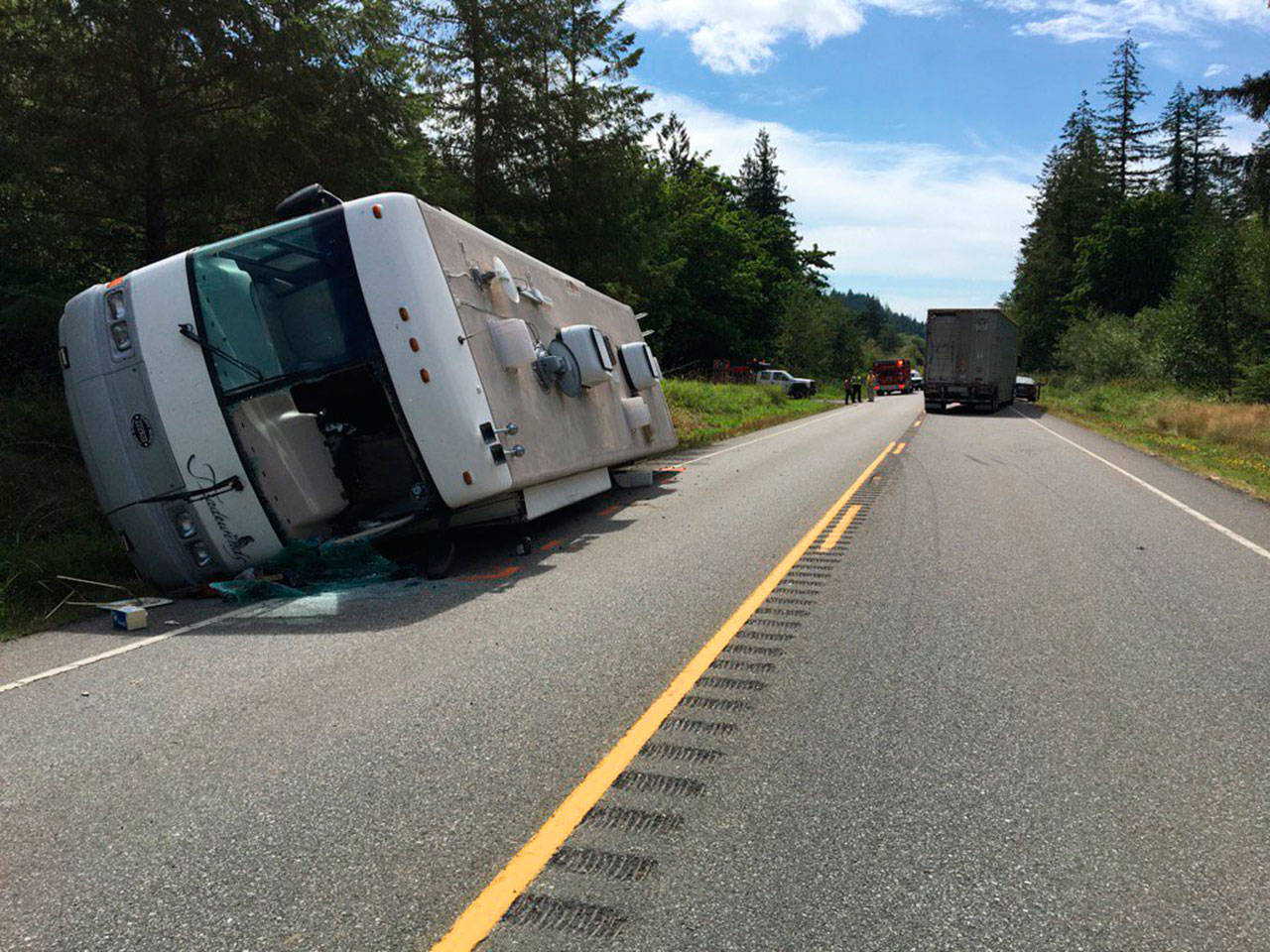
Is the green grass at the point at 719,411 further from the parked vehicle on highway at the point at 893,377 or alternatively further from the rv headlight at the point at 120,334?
the parked vehicle on highway at the point at 893,377

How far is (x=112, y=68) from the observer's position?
33.0 ft

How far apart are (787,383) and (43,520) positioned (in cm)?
4057

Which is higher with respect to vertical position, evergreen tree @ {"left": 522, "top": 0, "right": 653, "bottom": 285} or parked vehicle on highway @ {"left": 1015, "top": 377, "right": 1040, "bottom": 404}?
evergreen tree @ {"left": 522, "top": 0, "right": 653, "bottom": 285}

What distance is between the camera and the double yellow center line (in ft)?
8.07

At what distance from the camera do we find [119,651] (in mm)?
5238

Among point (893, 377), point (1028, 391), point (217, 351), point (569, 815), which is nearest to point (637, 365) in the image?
point (217, 351)

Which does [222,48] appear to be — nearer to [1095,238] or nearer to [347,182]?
[347,182]

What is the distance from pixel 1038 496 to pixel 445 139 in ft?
46.6

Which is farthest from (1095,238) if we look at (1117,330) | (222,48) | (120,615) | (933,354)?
(120,615)

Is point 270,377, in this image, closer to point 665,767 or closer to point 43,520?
point 43,520

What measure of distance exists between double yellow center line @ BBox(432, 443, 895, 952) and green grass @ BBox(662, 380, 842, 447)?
16001 mm

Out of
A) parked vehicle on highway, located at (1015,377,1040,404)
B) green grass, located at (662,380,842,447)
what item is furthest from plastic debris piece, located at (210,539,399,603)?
parked vehicle on highway, located at (1015,377,1040,404)

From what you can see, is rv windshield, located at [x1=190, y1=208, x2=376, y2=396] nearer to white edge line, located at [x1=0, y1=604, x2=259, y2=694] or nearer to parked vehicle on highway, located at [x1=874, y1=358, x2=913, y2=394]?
white edge line, located at [x1=0, y1=604, x2=259, y2=694]

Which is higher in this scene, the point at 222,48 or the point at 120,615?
the point at 222,48
